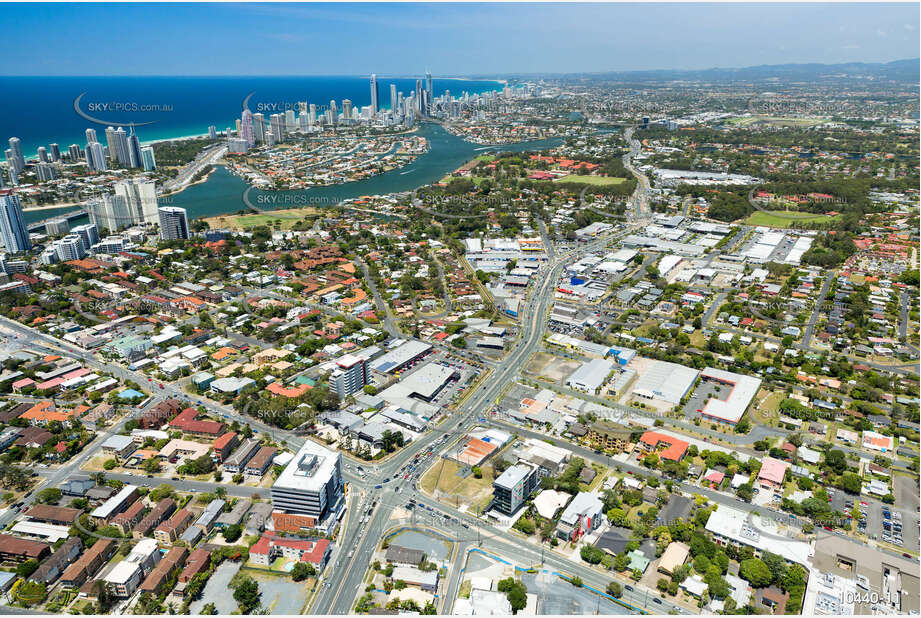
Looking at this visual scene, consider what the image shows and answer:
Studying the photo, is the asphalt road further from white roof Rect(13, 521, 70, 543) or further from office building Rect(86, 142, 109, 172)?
office building Rect(86, 142, 109, 172)

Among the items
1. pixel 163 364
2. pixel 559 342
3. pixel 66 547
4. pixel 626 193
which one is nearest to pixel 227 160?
pixel 626 193

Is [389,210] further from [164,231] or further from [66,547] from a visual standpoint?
[66,547]

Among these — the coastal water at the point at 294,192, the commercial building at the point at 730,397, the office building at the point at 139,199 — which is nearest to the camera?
the commercial building at the point at 730,397

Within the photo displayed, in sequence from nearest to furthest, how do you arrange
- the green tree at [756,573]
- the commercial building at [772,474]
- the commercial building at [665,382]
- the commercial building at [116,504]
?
the green tree at [756,573], the commercial building at [116,504], the commercial building at [772,474], the commercial building at [665,382]

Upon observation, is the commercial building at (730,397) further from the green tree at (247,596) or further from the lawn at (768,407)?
the green tree at (247,596)

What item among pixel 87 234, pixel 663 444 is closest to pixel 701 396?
pixel 663 444

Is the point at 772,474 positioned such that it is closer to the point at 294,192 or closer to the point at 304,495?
the point at 304,495

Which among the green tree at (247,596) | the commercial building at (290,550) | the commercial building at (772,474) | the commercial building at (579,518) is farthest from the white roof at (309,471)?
the commercial building at (772,474)

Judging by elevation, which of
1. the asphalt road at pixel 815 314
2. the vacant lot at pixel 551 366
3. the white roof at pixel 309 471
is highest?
the white roof at pixel 309 471
